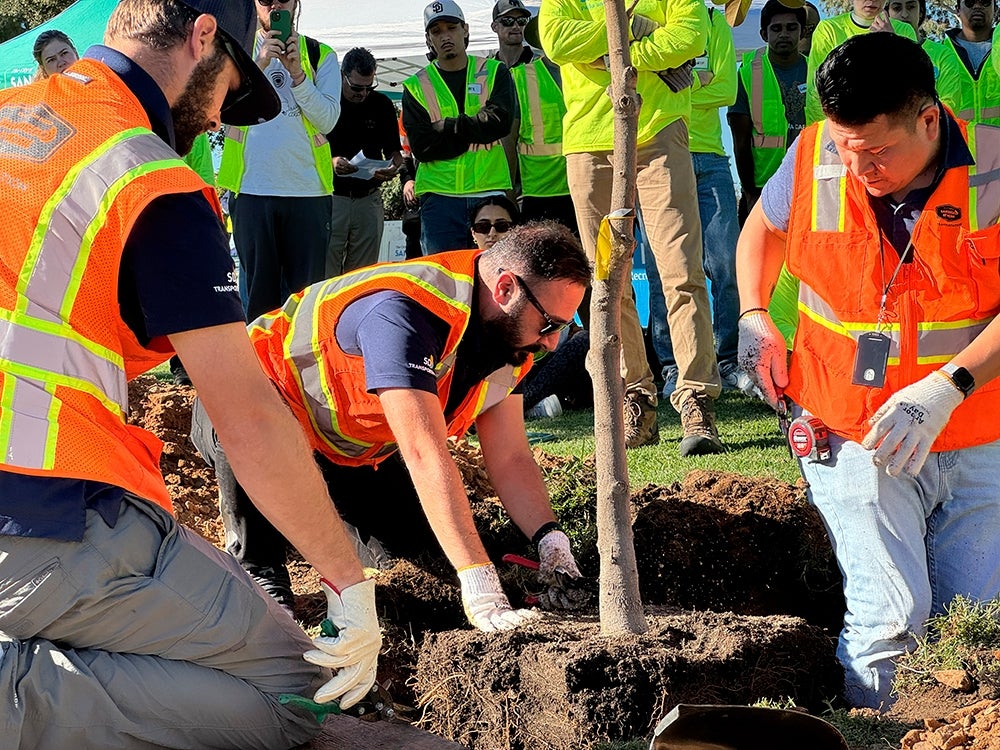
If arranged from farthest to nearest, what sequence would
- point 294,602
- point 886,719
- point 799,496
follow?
point 799,496, point 294,602, point 886,719

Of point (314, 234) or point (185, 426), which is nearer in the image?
point (185, 426)

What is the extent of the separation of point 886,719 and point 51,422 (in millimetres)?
2142

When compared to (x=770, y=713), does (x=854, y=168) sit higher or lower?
higher

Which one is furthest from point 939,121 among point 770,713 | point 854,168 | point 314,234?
point 314,234

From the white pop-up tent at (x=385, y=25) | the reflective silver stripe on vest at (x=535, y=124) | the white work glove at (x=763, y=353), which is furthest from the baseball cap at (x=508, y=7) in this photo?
the white work glove at (x=763, y=353)

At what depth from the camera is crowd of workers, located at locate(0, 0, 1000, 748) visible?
2.44m

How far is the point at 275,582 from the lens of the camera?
4105 millimetres

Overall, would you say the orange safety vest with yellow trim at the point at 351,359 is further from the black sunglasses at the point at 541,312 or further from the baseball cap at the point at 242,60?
the baseball cap at the point at 242,60

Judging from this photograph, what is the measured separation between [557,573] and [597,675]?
105cm

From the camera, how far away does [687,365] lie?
6.12 meters

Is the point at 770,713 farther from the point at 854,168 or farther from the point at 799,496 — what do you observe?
the point at 799,496

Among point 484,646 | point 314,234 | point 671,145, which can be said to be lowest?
point 484,646

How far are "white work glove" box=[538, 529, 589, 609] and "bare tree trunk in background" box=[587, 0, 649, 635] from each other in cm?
69

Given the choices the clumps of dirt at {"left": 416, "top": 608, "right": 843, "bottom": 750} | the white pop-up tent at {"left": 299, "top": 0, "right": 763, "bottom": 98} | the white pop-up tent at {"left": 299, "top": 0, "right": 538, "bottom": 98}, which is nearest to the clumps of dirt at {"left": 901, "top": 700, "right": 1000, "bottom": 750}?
the clumps of dirt at {"left": 416, "top": 608, "right": 843, "bottom": 750}
